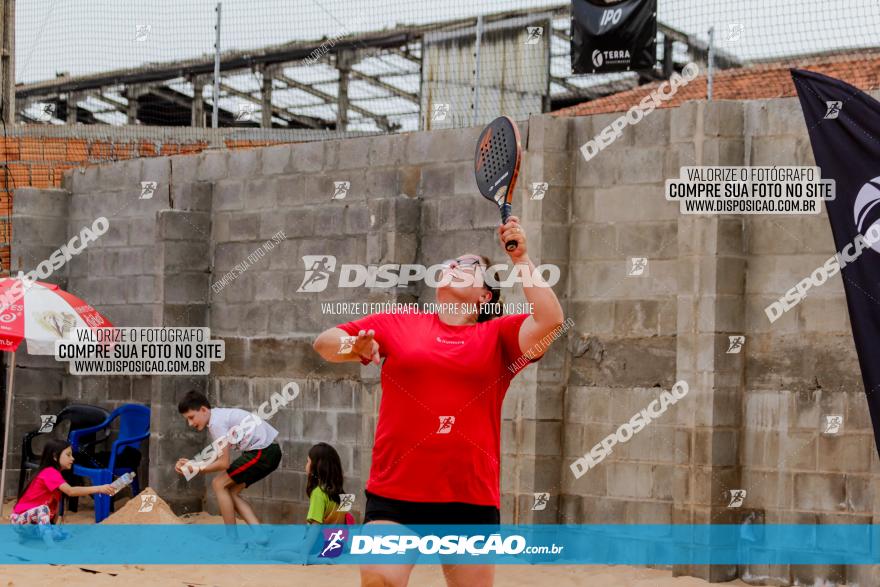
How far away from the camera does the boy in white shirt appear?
10180 mm

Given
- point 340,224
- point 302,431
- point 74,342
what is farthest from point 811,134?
point 74,342

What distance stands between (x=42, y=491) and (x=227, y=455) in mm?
1615

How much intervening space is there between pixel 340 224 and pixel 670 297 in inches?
127

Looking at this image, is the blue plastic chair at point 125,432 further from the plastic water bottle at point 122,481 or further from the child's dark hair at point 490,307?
the child's dark hair at point 490,307

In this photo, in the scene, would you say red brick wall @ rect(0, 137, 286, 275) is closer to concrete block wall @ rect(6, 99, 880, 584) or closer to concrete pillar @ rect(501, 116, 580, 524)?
concrete block wall @ rect(6, 99, 880, 584)

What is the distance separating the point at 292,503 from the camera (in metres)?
10.7

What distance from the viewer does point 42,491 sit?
33.8 feet

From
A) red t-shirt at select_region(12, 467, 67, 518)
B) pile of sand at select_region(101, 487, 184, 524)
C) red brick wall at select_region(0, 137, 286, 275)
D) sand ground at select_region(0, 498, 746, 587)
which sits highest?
red brick wall at select_region(0, 137, 286, 275)

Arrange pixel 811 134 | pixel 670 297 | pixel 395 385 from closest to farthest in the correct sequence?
pixel 395 385, pixel 811 134, pixel 670 297

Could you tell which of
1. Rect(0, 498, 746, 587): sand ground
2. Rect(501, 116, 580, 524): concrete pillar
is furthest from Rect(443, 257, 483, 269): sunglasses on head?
Rect(501, 116, 580, 524): concrete pillar

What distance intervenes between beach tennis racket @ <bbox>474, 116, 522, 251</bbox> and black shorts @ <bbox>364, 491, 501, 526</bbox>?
1190 millimetres

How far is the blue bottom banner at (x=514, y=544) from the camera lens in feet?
26.7

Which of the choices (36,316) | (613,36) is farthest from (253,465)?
(613,36)

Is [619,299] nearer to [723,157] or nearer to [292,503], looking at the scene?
[723,157]
